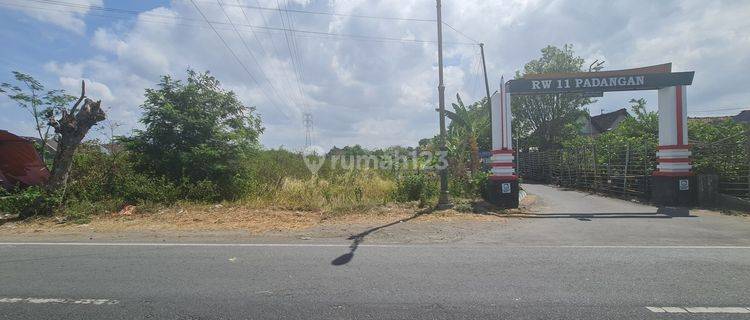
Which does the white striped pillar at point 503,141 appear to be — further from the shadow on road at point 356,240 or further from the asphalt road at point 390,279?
the asphalt road at point 390,279

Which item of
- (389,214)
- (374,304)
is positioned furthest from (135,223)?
(374,304)

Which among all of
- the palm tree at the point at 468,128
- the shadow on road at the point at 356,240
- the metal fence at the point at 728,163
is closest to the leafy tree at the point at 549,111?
the palm tree at the point at 468,128

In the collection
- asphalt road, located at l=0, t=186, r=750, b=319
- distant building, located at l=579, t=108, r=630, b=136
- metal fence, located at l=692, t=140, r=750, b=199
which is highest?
distant building, located at l=579, t=108, r=630, b=136

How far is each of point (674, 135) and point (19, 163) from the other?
69.3ft

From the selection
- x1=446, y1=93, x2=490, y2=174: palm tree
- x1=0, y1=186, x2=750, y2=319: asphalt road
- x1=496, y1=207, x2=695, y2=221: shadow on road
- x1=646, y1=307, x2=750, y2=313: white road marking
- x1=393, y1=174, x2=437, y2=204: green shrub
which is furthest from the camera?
x1=446, y1=93, x2=490, y2=174: palm tree

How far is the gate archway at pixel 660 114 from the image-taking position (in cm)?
1309

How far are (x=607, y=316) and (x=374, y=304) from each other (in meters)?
2.26

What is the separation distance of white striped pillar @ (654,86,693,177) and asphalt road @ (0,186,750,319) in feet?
18.4

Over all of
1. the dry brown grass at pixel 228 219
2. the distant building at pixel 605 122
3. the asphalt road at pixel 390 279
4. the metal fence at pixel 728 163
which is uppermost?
the distant building at pixel 605 122

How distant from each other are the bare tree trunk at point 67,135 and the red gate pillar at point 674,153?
18.0 meters

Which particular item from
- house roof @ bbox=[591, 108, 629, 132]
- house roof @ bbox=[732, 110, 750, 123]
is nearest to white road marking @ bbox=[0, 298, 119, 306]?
house roof @ bbox=[591, 108, 629, 132]

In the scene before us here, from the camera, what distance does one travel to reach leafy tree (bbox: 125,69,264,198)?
13.5 m

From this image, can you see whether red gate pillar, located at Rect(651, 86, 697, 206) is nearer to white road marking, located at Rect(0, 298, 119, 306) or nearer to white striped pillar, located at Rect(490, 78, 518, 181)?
white striped pillar, located at Rect(490, 78, 518, 181)

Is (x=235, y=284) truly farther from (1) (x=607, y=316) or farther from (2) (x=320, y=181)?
(2) (x=320, y=181)
